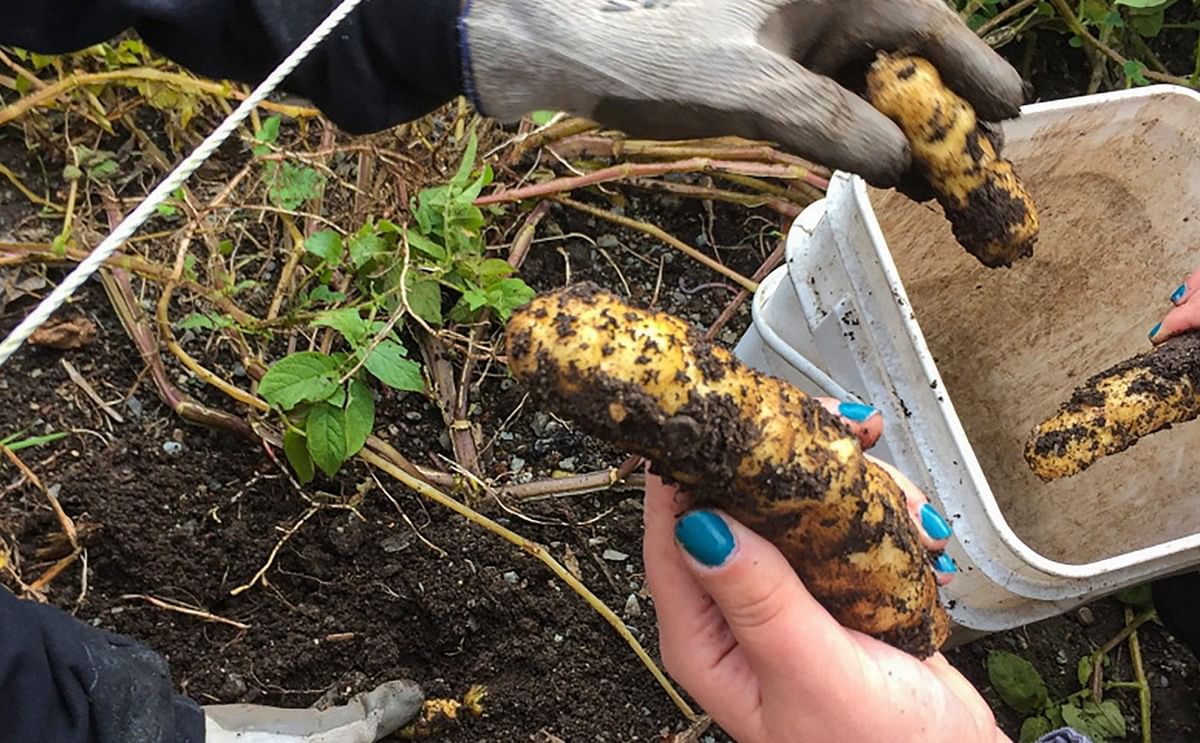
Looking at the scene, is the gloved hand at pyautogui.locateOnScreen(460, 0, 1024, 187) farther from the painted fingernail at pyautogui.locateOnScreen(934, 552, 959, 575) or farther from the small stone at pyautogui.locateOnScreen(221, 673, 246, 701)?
the small stone at pyautogui.locateOnScreen(221, 673, 246, 701)

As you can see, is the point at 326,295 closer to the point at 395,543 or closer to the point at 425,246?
the point at 425,246

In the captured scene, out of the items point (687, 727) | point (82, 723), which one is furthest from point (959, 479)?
point (82, 723)

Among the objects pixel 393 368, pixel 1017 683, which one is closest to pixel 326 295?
pixel 393 368

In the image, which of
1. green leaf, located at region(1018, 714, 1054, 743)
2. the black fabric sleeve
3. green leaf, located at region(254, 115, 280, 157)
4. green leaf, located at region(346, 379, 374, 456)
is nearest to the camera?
the black fabric sleeve

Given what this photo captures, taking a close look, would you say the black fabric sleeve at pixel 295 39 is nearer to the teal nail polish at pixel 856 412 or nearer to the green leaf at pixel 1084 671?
the teal nail polish at pixel 856 412

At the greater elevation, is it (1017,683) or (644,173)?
(644,173)

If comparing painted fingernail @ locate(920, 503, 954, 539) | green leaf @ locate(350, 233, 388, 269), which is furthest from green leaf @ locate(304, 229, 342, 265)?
painted fingernail @ locate(920, 503, 954, 539)
